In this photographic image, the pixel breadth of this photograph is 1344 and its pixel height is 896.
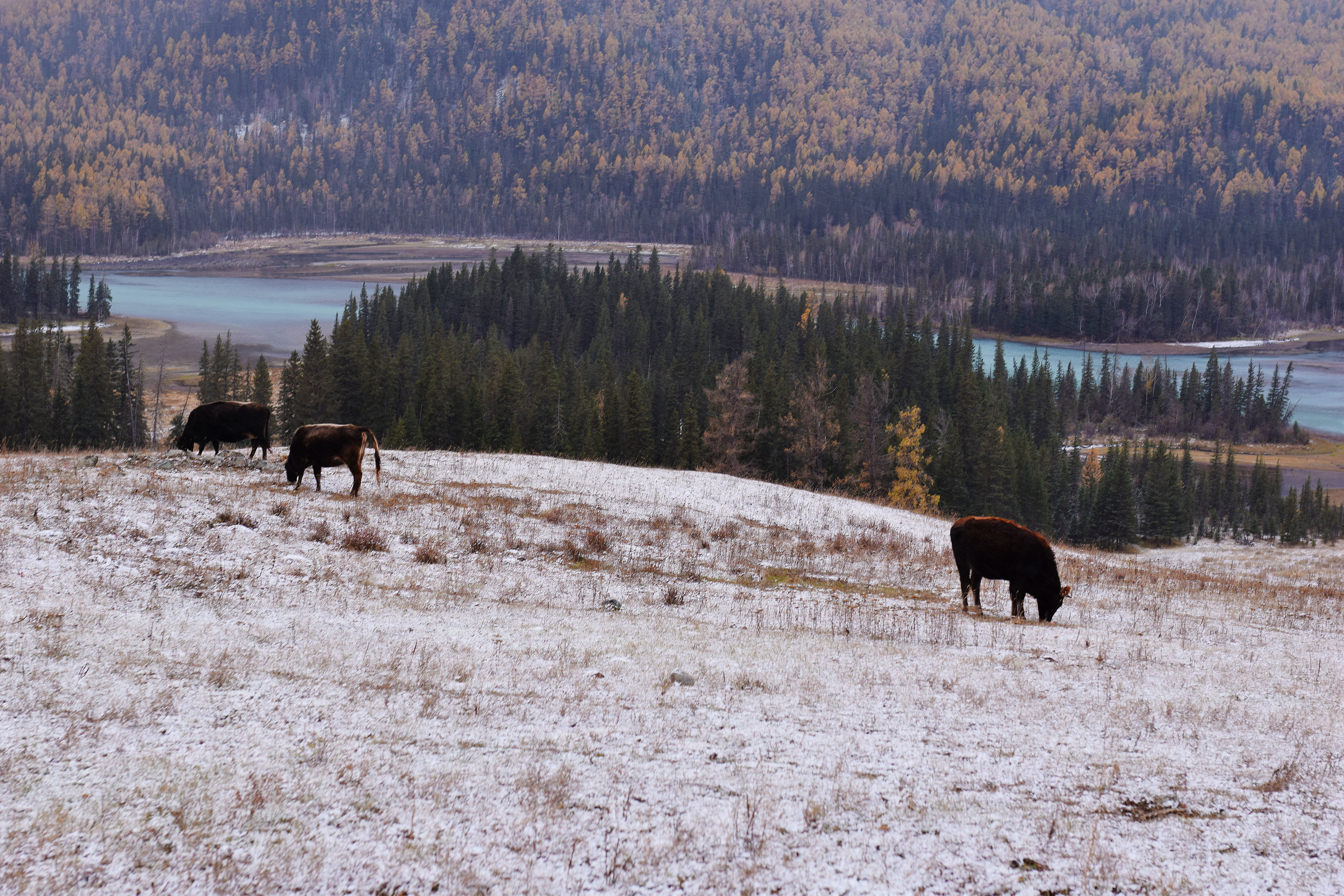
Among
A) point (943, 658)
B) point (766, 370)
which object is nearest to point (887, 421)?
point (766, 370)

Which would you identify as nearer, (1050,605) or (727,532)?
(1050,605)

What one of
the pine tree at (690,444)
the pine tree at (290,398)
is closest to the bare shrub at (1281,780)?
the pine tree at (690,444)

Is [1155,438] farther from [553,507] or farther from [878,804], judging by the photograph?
[878,804]

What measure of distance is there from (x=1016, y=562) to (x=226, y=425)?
21.7 metres

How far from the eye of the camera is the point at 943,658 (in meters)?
12.2

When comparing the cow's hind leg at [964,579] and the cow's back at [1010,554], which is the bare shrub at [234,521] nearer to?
the cow's back at [1010,554]

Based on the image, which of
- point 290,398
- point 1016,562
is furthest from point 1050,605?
point 290,398

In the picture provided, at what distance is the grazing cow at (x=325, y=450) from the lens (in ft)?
71.8

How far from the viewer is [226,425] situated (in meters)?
26.3

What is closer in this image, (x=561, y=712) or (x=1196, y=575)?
(x=561, y=712)

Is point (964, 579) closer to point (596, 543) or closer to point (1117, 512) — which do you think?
point (596, 543)

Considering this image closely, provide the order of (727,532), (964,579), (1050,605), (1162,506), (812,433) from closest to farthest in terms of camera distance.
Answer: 1. (1050,605)
2. (964,579)
3. (727,532)
4. (812,433)
5. (1162,506)

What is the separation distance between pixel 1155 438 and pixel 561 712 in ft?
565

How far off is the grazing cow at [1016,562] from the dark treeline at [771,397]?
5703 cm
